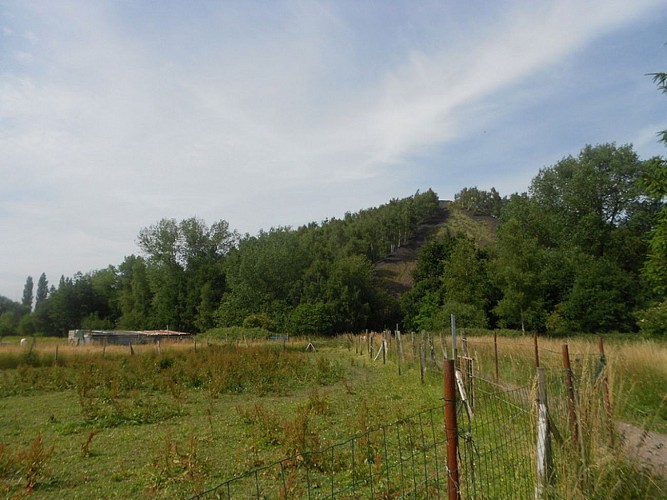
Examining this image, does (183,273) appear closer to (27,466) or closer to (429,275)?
(429,275)

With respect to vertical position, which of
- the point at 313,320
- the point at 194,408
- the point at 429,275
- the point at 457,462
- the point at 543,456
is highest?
the point at 429,275

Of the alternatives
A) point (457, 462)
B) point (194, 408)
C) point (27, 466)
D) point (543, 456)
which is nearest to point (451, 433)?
point (457, 462)

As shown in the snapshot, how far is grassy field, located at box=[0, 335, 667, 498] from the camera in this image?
20.5ft

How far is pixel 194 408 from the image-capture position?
11695mm

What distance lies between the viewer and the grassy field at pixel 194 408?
6.25m

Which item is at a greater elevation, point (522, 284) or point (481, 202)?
point (481, 202)

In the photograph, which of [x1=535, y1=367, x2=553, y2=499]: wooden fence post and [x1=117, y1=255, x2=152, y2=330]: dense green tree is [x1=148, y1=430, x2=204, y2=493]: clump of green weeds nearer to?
[x1=535, y1=367, x2=553, y2=499]: wooden fence post

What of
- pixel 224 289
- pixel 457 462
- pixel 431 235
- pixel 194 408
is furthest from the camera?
pixel 431 235

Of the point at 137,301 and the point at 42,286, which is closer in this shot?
the point at 137,301

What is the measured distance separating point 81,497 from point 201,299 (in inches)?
2444

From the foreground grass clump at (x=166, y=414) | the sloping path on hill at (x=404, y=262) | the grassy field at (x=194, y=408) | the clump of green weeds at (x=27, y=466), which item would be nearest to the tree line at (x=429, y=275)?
the sloping path on hill at (x=404, y=262)

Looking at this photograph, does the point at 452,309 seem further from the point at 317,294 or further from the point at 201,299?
the point at 201,299

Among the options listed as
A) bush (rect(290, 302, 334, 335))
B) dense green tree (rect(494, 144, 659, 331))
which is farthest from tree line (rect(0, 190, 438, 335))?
dense green tree (rect(494, 144, 659, 331))

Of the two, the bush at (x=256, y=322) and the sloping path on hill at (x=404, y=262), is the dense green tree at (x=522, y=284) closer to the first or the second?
the bush at (x=256, y=322)
